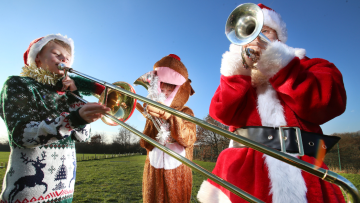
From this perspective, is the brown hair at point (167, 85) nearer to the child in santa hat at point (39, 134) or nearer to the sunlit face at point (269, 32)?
the child in santa hat at point (39, 134)

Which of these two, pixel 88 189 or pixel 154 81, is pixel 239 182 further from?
pixel 88 189

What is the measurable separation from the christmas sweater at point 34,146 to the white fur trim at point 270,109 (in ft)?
4.33

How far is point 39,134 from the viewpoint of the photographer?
4.36 feet

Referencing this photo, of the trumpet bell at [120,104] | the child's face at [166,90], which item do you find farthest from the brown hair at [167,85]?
the trumpet bell at [120,104]

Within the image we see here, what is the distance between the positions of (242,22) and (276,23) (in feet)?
1.14

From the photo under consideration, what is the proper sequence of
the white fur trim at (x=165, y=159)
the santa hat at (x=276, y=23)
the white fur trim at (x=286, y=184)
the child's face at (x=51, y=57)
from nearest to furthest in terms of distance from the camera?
the white fur trim at (x=286, y=184) < the santa hat at (x=276, y=23) < the child's face at (x=51, y=57) < the white fur trim at (x=165, y=159)

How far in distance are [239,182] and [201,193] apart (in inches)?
12.9

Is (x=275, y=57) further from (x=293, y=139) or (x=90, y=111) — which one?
(x=90, y=111)

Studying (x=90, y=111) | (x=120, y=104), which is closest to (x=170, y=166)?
(x=120, y=104)

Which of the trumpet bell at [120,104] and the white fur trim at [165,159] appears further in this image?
the white fur trim at [165,159]

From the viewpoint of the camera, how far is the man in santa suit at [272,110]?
113 centimetres

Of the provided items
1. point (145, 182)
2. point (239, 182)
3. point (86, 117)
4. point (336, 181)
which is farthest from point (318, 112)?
point (145, 182)

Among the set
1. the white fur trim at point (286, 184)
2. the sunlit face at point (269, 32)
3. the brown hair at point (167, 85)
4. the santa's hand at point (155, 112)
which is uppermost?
the brown hair at point (167, 85)

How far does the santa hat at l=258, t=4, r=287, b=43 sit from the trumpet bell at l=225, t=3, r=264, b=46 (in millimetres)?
212
